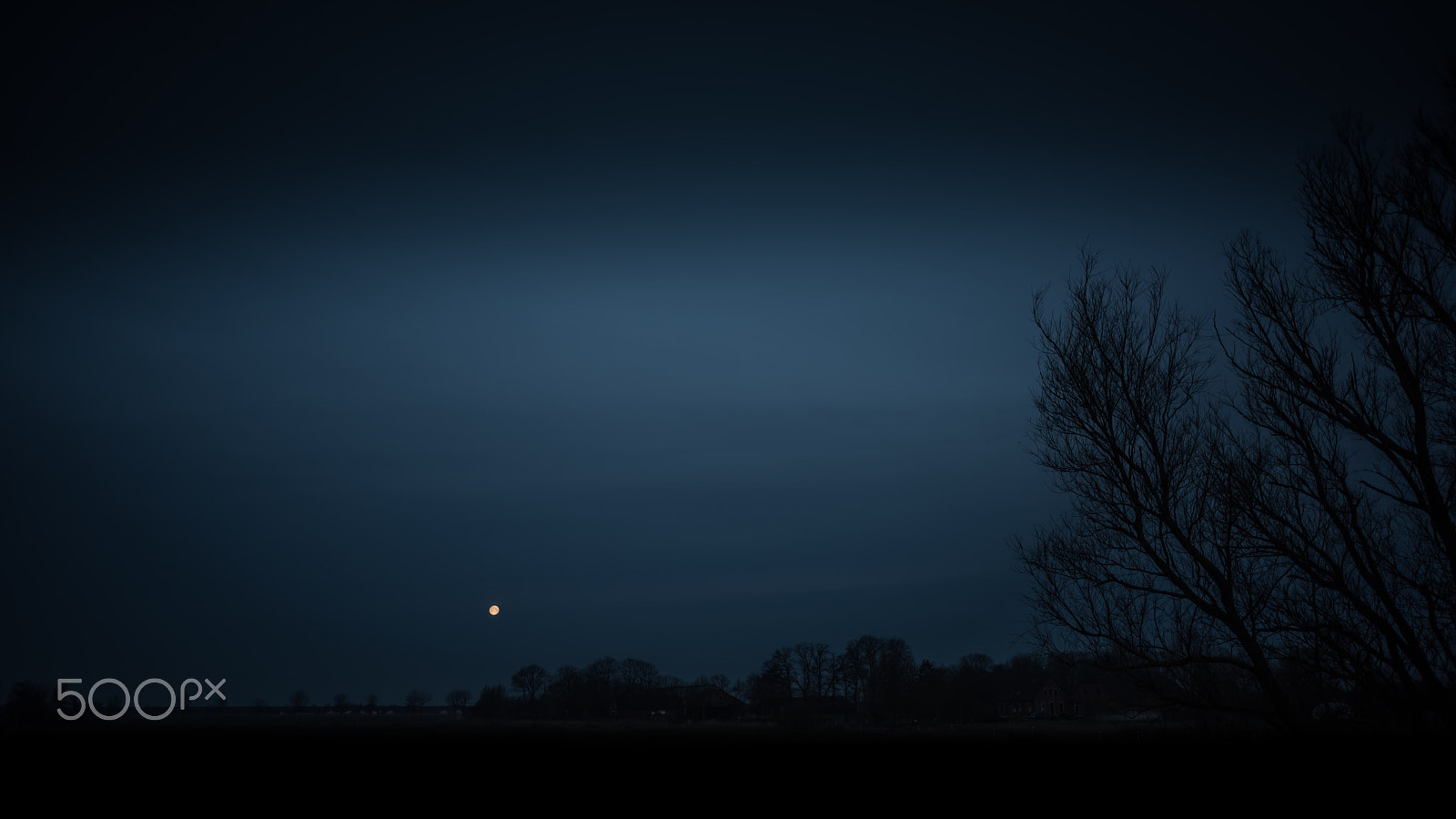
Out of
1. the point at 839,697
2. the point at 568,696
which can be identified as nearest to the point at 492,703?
the point at 568,696

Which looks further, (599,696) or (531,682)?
(531,682)

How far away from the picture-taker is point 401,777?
11.9 feet

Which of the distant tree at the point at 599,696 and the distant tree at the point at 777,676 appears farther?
the distant tree at the point at 777,676

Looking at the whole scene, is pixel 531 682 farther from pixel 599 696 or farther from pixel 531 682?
pixel 599 696

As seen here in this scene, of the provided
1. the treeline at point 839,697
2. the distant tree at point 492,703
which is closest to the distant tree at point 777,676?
the treeline at point 839,697

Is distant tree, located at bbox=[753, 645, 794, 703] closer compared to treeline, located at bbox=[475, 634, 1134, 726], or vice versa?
treeline, located at bbox=[475, 634, 1134, 726]

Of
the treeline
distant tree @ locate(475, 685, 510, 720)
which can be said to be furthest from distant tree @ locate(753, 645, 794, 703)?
distant tree @ locate(475, 685, 510, 720)

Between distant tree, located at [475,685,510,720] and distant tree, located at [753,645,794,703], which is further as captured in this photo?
distant tree, located at [753,645,794,703]

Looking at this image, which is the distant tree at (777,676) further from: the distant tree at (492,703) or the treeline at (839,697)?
the distant tree at (492,703)

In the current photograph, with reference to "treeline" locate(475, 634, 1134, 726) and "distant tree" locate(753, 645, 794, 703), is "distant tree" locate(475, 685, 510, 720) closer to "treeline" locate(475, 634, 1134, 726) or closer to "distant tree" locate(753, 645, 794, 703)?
"treeline" locate(475, 634, 1134, 726)

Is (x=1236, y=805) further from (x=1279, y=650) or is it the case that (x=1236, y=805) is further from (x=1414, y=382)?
(x=1414, y=382)

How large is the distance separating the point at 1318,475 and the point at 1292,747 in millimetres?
7350

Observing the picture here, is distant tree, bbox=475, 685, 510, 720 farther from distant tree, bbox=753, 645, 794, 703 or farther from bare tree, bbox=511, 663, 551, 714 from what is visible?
distant tree, bbox=753, 645, 794, 703

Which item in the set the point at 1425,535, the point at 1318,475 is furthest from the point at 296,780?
the point at 1425,535
